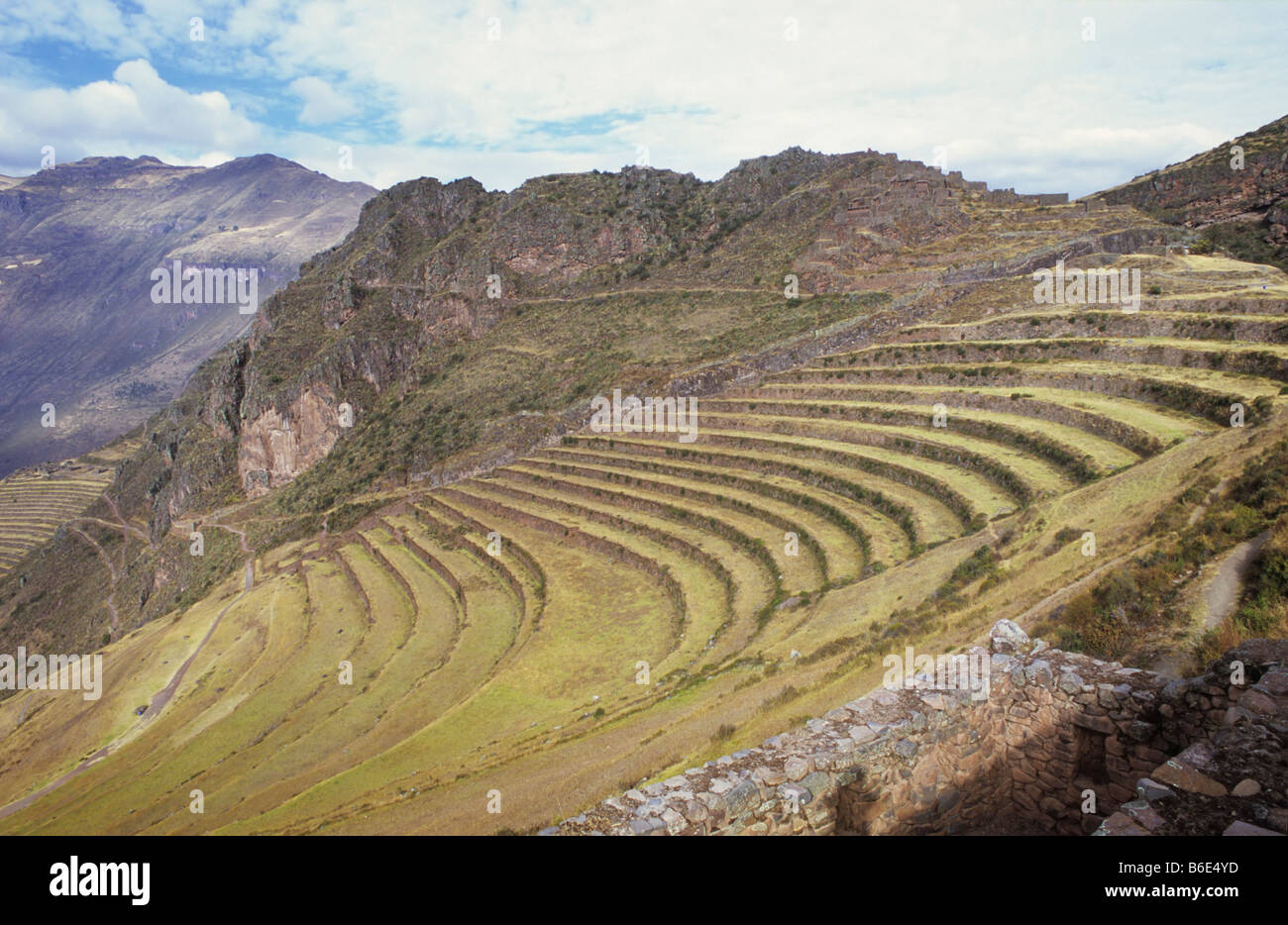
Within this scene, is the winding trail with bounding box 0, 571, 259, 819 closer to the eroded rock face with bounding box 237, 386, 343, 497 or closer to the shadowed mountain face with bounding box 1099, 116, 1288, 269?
the eroded rock face with bounding box 237, 386, 343, 497

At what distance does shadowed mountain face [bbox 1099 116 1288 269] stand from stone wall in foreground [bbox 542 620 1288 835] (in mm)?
41442

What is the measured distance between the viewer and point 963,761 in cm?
612

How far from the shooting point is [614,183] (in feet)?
237

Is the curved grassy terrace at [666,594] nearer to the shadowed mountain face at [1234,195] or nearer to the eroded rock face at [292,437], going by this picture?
the shadowed mountain face at [1234,195]

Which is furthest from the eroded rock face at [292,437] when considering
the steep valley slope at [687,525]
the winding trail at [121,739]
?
the winding trail at [121,739]

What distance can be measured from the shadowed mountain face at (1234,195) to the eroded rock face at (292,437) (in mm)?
64174

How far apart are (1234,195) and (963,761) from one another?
58141mm

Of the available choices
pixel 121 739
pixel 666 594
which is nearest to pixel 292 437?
pixel 121 739

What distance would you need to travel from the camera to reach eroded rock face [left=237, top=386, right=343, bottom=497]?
59.5 m

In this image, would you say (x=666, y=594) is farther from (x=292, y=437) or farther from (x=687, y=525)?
(x=292, y=437)

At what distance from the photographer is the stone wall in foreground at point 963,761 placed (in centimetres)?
527

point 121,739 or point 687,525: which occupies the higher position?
point 687,525

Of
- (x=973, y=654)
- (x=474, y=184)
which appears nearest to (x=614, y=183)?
(x=474, y=184)

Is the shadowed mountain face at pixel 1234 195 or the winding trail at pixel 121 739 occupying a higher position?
the shadowed mountain face at pixel 1234 195
